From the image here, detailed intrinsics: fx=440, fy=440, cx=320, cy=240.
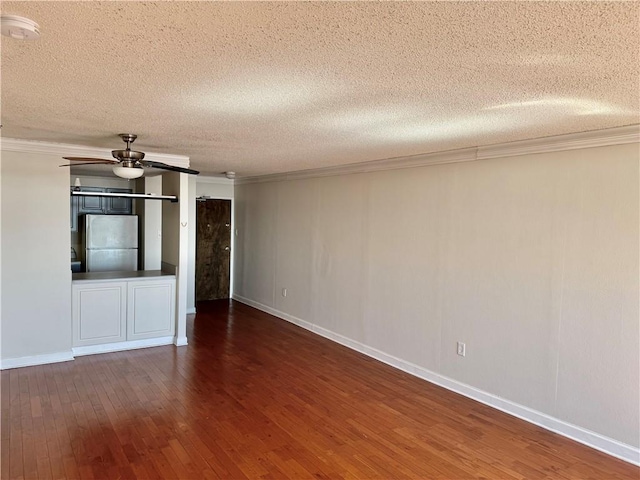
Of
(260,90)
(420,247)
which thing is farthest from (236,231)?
(260,90)

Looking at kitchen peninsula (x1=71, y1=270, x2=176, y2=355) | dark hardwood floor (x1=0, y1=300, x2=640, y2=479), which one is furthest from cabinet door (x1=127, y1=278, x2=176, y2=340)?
dark hardwood floor (x1=0, y1=300, x2=640, y2=479)

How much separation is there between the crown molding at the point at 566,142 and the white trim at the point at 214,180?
5119 millimetres

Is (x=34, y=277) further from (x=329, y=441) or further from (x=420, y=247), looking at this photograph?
(x=420, y=247)

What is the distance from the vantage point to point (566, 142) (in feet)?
10.8

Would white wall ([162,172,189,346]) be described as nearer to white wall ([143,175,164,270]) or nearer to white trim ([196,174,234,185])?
white wall ([143,175,164,270])

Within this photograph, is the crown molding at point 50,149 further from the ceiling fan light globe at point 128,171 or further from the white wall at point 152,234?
the white wall at point 152,234

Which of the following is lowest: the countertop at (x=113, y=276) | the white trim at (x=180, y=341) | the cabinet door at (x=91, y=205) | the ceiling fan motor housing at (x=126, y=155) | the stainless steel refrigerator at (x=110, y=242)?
the white trim at (x=180, y=341)

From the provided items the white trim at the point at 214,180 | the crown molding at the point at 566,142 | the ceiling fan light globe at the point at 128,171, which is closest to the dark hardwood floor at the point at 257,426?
the ceiling fan light globe at the point at 128,171

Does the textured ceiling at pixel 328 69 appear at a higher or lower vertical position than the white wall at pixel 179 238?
higher

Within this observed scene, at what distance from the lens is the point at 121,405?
3686 mm

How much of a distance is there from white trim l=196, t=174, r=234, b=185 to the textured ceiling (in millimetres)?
4070

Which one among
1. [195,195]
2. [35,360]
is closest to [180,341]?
[35,360]

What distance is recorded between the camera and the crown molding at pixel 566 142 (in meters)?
2.99

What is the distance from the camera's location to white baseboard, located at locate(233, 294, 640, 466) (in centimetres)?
308
